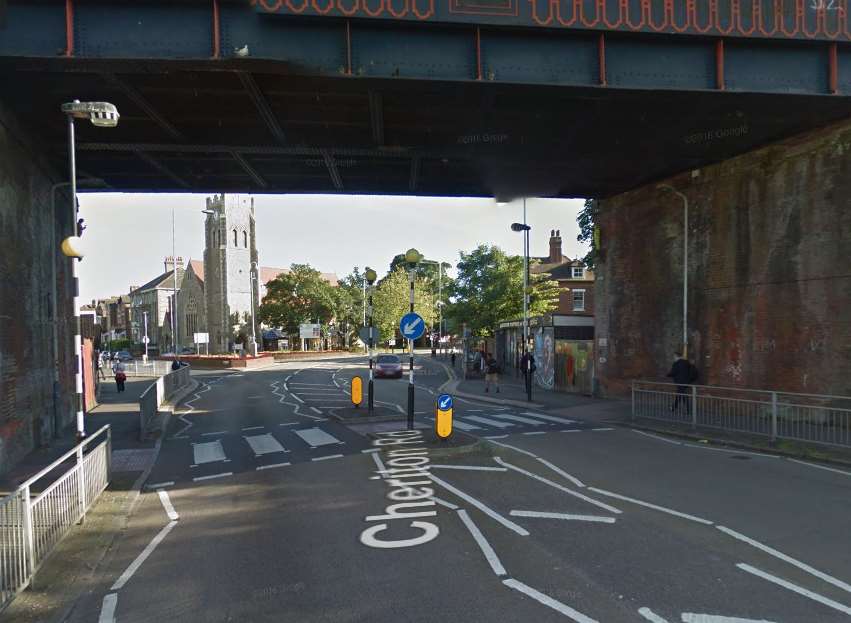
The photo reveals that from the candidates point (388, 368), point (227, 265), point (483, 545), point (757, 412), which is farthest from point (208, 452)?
point (227, 265)

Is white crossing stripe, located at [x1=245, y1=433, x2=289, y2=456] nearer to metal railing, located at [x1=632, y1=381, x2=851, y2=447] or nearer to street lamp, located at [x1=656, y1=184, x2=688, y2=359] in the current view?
metal railing, located at [x1=632, y1=381, x2=851, y2=447]

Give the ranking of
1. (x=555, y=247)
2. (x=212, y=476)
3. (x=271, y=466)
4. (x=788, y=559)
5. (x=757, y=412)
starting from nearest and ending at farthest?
(x=788, y=559)
(x=212, y=476)
(x=271, y=466)
(x=757, y=412)
(x=555, y=247)

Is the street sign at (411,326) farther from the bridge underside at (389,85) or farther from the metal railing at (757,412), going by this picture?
the metal railing at (757,412)

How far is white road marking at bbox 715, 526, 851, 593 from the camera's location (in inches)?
217

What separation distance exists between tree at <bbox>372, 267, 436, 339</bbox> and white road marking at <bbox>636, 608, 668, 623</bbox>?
242 feet

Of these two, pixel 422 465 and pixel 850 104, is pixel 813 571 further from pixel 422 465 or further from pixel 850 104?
pixel 850 104

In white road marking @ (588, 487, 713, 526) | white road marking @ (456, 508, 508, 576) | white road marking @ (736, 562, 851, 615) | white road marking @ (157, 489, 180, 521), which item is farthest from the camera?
white road marking @ (157, 489, 180, 521)

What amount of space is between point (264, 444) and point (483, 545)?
8.63 meters

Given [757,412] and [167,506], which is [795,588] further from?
[757,412]

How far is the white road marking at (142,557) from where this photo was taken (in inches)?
237

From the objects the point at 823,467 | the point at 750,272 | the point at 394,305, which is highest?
the point at 394,305

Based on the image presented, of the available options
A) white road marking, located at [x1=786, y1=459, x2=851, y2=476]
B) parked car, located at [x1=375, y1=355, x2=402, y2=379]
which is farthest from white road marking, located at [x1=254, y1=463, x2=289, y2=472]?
parked car, located at [x1=375, y1=355, x2=402, y2=379]

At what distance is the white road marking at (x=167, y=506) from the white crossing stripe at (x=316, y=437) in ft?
13.2

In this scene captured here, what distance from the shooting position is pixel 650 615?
4867 mm
